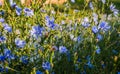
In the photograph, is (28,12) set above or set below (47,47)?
above

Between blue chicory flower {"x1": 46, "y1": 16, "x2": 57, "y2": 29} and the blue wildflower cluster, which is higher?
blue chicory flower {"x1": 46, "y1": 16, "x2": 57, "y2": 29}

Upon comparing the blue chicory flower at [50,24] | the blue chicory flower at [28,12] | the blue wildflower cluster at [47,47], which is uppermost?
the blue chicory flower at [28,12]

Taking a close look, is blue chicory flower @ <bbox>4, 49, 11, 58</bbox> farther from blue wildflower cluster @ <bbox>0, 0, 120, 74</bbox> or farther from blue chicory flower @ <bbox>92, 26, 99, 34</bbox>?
blue chicory flower @ <bbox>92, 26, 99, 34</bbox>

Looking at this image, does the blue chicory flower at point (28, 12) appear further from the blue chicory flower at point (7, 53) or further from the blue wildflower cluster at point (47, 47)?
the blue chicory flower at point (7, 53)

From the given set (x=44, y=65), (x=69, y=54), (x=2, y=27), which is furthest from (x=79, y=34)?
(x=44, y=65)

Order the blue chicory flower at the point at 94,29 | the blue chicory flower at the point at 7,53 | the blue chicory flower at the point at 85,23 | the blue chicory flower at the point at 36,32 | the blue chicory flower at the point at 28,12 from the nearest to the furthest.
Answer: the blue chicory flower at the point at 7,53
the blue chicory flower at the point at 36,32
the blue chicory flower at the point at 28,12
the blue chicory flower at the point at 94,29
the blue chicory flower at the point at 85,23

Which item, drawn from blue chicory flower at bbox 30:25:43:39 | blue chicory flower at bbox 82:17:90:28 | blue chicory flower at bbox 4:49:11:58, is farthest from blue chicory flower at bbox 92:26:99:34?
blue chicory flower at bbox 4:49:11:58

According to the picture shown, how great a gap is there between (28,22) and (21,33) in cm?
20

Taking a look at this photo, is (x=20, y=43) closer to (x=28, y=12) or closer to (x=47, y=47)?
(x=47, y=47)

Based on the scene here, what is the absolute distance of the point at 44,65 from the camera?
332cm

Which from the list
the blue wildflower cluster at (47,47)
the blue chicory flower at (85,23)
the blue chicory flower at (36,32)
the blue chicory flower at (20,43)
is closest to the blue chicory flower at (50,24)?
the blue wildflower cluster at (47,47)

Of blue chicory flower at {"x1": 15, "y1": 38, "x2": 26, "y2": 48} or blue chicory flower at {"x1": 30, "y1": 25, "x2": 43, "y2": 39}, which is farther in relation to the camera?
blue chicory flower at {"x1": 30, "y1": 25, "x2": 43, "y2": 39}

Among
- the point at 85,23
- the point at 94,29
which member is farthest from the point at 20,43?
the point at 85,23

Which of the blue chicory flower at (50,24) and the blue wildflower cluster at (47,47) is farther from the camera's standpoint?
the blue chicory flower at (50,24)
